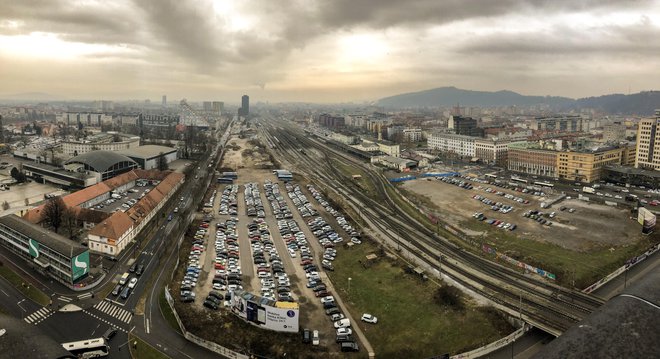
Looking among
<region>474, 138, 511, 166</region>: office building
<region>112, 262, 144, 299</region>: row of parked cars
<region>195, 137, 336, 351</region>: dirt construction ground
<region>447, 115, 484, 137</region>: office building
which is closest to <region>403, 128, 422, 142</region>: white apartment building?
<region>447, 115, 484, 137</region>: office building

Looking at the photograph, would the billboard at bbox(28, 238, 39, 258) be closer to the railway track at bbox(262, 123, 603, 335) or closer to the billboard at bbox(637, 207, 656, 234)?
the railway track at bbox(262, 123, 603, 335)

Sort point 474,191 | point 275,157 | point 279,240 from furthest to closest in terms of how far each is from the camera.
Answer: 1. point 275,157
2. point 474,191
3. point 279,240

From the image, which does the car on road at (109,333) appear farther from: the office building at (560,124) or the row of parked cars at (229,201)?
the office building at (560,124)

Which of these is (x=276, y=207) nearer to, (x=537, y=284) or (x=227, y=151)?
(x=537, y=284)

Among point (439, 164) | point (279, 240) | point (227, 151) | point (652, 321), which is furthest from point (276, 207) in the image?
point (227, 151)

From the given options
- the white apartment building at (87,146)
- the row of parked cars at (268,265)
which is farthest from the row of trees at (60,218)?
the white apartment building at (87,146)
